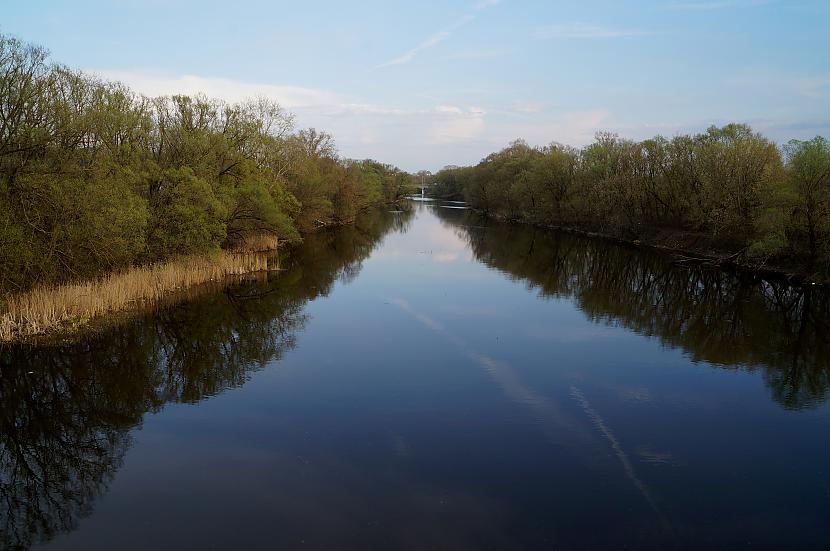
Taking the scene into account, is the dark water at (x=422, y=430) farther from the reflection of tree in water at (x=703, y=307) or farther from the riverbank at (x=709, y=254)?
the riverbank at (x=709, y=254)

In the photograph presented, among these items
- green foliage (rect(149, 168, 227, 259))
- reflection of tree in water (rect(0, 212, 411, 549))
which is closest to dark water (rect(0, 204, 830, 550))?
reflection of tree in water (rect(0, 212, 411, 549))

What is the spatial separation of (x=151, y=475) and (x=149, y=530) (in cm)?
170

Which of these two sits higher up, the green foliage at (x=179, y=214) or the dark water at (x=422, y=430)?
the green foliage at (x=179, y=214)

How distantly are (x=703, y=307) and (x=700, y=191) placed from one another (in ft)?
54.0

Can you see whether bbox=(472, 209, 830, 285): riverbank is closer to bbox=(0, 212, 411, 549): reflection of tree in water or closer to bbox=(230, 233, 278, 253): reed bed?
bbox=(0, 212, 411, 549): reflection of tree in water

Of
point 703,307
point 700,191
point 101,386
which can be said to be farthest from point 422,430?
point 700,191

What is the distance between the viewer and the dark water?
8031mm

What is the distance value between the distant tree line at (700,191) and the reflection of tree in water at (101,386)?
2369 cm

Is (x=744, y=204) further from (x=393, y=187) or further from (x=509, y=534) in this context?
(x=393, y=187)

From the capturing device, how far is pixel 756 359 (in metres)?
16.3

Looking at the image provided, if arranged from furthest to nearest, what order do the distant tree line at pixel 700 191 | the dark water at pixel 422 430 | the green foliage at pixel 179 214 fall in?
the distant tree line at pixel 700 191 → the green foliage at pixel 179 214 → the dark water at pixel 422 430

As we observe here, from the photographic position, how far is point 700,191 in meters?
36.4

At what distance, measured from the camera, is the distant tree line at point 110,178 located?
604 inches

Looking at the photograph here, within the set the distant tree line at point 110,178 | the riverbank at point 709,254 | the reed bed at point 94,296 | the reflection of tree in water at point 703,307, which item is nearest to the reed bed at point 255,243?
the distant tree line at point 110,178
